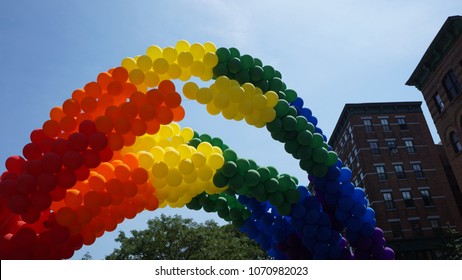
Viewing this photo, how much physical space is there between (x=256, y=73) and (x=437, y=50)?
1753 centimetres

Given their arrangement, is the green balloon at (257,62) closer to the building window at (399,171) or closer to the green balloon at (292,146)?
the green balloon at (292,146)

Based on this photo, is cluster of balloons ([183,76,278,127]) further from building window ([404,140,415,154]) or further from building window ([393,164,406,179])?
building window ([404,140,415,154])

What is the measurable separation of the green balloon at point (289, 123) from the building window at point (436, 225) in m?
30.9

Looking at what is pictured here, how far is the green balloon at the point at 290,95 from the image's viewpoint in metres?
6.88

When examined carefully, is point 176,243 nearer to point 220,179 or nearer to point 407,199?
point 220,179

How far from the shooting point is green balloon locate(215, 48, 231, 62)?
6.34 meters

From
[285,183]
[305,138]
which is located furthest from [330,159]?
→ [285,183]

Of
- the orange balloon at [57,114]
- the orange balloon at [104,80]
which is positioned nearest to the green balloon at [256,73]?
the orange balloon at [104,80]

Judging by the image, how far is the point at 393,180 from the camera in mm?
33938

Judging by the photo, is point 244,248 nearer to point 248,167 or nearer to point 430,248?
point 430,248

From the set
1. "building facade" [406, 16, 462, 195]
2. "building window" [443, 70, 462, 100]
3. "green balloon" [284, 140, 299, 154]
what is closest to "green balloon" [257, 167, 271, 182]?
"green balloon" [284, 140, 299, 154]

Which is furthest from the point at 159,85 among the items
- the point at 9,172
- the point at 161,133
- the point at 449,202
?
the point at 449,202

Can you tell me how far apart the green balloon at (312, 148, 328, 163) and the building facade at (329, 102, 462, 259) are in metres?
27.5
